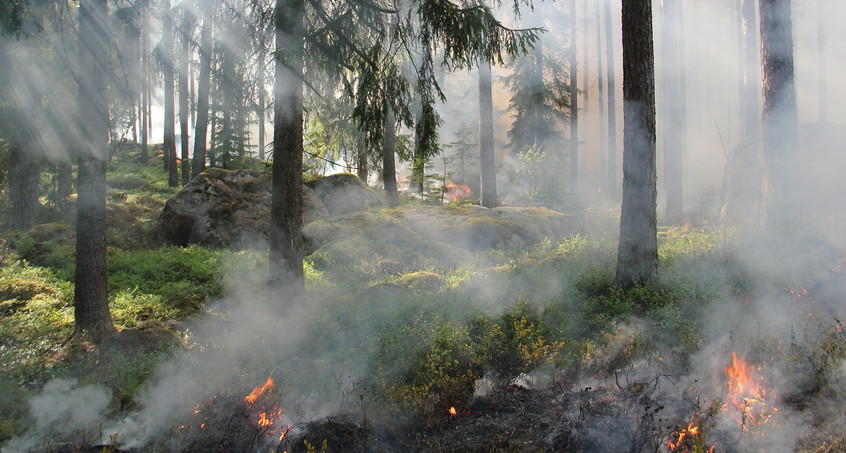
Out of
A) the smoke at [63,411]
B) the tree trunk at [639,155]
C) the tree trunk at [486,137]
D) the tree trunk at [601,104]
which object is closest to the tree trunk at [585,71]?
the tree trunk at [601,104]

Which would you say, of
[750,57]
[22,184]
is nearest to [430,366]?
[22,184]

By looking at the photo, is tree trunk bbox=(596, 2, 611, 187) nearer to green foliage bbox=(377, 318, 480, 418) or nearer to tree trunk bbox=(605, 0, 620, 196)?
tree trunk bbox=(605, 0, 620, 196)

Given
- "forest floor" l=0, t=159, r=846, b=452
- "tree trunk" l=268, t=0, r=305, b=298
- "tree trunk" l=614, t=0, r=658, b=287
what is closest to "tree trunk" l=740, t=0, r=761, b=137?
"forest floor" l=0, t=159, r=846, b=452

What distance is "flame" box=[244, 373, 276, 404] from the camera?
4977 mm

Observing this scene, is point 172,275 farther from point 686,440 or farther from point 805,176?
point 805,176

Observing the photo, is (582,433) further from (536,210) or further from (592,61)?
(592,61)

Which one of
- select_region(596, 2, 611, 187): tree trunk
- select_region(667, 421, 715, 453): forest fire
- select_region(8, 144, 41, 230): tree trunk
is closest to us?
select_region(667, 421, 715, 453): forest fire

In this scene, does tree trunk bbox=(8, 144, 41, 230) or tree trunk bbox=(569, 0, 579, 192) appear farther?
tree trunk bbox=(569, 0, 579, 192)

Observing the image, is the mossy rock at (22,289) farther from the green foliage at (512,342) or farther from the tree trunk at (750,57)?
the tree trunk at (750,57)

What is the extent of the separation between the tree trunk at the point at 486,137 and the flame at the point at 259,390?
12.5 m

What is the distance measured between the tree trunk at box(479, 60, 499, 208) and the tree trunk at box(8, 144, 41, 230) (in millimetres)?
13621

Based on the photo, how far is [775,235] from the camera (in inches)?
339

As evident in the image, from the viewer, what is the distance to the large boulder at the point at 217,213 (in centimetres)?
1199

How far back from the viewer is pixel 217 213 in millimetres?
12258
